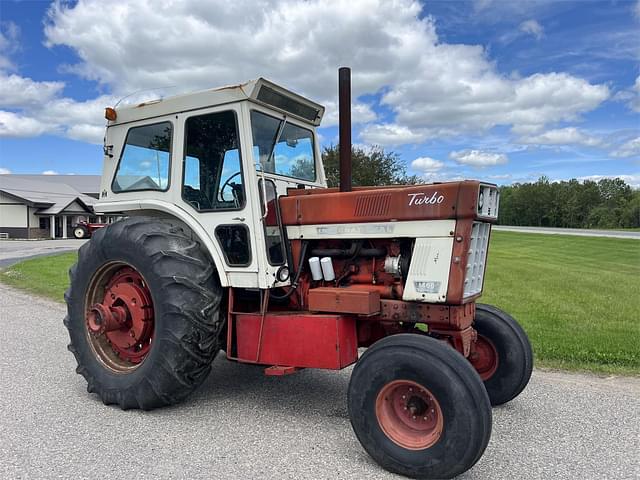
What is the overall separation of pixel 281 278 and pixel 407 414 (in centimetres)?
147

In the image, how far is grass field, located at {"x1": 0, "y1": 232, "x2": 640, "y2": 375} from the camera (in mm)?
6039

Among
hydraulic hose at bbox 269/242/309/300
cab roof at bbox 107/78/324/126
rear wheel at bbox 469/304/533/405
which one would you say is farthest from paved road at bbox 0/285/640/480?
cab roof at bbox 107/78/324/126

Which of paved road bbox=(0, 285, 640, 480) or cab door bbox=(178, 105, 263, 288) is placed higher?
cab door bbox=(178, 105, 263, 288)

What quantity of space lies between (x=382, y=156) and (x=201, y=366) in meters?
19.0

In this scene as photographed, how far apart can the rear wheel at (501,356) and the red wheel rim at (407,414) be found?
1319mm

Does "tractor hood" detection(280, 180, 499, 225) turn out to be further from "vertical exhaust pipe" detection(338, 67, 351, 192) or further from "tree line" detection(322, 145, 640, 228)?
"tree line" detection(322, 145, 640, 228)

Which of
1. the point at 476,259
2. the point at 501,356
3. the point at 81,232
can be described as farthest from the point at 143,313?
the point at 81,232

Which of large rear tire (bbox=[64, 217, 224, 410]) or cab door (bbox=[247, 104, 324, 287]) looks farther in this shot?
cab door (bbox=[247, 104, 324, 287])

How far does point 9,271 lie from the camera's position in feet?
53.0

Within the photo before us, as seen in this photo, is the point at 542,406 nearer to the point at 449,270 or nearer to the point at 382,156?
the point at 449,270

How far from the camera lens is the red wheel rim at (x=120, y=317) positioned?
15.0 feet

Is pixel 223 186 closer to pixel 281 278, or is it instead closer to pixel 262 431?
pixel 281 278

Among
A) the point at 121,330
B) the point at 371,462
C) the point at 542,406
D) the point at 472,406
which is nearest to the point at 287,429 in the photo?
the point at 371,462

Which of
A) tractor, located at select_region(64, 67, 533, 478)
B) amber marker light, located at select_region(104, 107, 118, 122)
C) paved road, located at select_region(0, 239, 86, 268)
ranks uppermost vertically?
amber marker light, located at select_region(104, 107, 118, 122)
